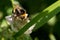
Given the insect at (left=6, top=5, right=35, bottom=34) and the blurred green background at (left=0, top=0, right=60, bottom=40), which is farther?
the blurred green background at (left=0, top=0, right=60, bottom=40)

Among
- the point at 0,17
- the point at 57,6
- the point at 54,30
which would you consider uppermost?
the point at 0,17

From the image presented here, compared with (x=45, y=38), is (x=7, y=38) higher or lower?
lower

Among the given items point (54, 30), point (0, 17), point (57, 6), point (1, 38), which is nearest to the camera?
point (57, 6)

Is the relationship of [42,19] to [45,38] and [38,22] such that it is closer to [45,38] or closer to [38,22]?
[38,22]

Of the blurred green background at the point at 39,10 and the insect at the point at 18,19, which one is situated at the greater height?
the blurred green background at the point at 39,10

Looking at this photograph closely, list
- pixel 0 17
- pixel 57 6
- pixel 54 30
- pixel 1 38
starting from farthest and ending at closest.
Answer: pixel 54 30
pixel 0 17
pixel 1 38
pixel 57 6

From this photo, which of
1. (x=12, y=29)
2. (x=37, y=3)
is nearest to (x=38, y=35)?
(x=37, y=3)

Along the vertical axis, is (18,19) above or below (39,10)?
below

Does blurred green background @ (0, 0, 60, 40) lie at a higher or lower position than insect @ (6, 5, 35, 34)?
higher

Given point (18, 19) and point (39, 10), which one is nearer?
point (18, 19)

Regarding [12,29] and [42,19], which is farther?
[12,29]

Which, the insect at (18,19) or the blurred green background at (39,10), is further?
the blurred green background at (39,10)
